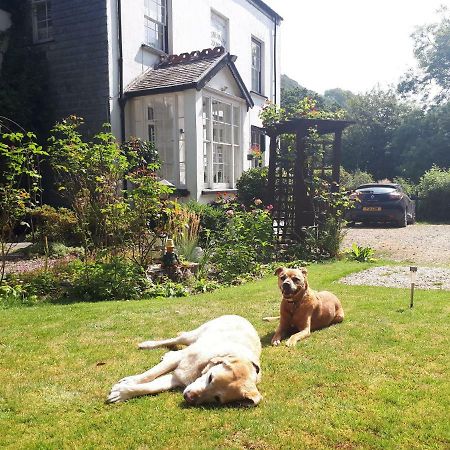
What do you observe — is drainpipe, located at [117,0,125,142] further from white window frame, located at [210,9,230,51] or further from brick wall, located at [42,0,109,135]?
white window frame, located at [210,9,230,51]

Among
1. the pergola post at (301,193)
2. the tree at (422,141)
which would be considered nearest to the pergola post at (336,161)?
the pergola post at (301,193)

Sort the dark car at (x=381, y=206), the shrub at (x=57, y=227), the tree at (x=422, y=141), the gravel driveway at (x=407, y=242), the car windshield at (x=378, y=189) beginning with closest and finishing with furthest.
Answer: the shrub at (x=57, y=227)
the gravel driveway at (x=407, y=242)
the dark car at (x=381, y=206)
the car windshield at (x=378, y=189)
the tree at (x=422, y=141)

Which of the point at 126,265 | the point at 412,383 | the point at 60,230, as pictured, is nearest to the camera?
the point at 412,383

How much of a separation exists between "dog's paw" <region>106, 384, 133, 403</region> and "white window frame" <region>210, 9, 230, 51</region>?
50.5 ft

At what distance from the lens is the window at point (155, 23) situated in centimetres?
1330

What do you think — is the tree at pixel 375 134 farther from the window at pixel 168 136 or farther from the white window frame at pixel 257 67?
the window at pixel 168 136

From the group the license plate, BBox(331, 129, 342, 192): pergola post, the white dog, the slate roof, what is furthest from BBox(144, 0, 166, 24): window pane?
the white dog

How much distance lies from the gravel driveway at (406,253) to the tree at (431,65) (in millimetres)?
28094

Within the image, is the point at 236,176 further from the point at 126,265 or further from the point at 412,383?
the point at 412,383

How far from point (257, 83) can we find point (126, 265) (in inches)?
573

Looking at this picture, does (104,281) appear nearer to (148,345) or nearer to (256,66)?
(148,345)

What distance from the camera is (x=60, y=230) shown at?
9578 mm

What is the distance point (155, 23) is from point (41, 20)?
315 centimetres

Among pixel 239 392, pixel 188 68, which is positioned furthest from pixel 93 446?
pixel 188 68
